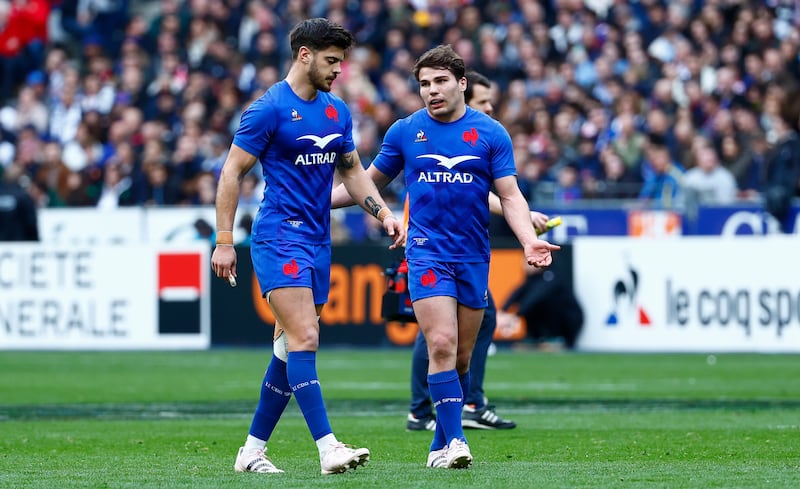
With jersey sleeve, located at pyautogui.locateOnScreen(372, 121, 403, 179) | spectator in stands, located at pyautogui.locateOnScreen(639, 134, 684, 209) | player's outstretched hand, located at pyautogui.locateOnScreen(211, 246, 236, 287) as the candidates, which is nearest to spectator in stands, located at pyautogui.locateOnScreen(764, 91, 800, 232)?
spectator in stands, located at pyautogui.locateOnScreen(639, 134, 684, 209)

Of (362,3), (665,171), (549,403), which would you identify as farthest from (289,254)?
(362,3)

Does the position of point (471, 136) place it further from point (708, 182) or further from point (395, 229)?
point (708, 182)

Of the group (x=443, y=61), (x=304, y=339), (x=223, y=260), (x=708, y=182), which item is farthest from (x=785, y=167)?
(x=223, y=260)

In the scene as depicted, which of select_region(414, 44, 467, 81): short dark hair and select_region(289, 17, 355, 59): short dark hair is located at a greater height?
select_region(289, 17, 355, 59): short dark hair

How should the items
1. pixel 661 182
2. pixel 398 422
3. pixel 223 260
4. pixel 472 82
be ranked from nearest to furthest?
1. pixel 223 260
2. pixel 472 82
3. pixel 398 422
4. pixel 661 182

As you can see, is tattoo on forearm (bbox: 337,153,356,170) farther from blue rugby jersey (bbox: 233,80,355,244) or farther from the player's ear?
the player's ear

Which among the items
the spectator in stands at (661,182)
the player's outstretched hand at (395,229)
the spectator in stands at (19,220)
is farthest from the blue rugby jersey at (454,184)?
the spectator in stands at (19,220)

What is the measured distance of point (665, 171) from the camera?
21797mm

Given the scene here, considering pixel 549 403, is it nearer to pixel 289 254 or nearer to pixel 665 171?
pixel 289 254

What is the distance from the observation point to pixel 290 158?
843cm

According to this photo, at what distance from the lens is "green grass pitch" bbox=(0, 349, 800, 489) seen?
8141mm

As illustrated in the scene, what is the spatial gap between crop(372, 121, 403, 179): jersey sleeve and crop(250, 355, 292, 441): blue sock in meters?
1.28

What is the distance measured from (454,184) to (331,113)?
30.4 inches

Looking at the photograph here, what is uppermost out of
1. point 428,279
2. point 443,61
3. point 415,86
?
point 415,86
